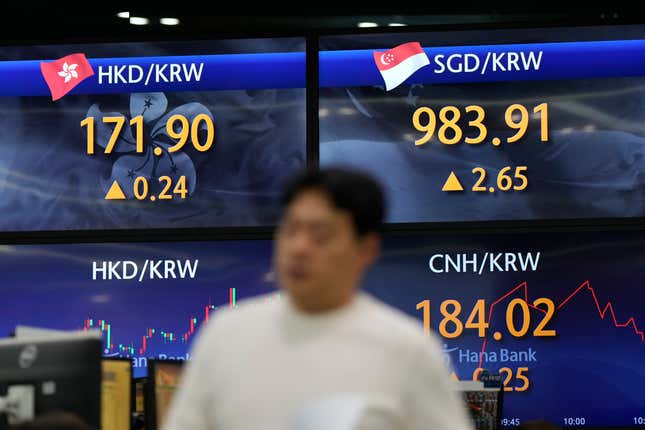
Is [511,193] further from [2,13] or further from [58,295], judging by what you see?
[2,13]

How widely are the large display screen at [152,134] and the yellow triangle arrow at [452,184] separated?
0.66m

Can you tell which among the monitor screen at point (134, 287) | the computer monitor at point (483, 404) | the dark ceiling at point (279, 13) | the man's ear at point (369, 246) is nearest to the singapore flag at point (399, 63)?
the dark ceiling at point (279, 13)

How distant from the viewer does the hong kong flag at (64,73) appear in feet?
18.9

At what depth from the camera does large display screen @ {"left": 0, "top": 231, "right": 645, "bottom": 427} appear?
Answer: 5.35 m

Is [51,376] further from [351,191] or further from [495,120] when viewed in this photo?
[495,120]

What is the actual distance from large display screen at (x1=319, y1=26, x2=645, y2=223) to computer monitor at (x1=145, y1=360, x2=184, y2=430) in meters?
1.49

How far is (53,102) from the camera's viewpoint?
18.9 feet

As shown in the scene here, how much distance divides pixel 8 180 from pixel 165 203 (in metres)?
0.76

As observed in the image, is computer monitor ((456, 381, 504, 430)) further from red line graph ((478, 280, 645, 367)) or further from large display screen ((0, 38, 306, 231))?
large display screen ((0, 38, 306, 231))

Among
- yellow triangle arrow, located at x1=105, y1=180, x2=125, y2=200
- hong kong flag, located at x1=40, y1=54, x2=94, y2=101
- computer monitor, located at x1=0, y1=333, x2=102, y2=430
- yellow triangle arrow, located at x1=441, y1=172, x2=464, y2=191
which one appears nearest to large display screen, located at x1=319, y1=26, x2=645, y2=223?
yellow triangle arrow, located at x1=441, y1=172, x2=464, y2=191

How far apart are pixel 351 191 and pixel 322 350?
0.22m

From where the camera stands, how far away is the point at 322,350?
1625 millimetres

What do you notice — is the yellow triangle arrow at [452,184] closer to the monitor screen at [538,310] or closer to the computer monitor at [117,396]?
the monitor screen at [538,310]

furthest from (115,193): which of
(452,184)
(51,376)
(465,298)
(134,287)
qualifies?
(51,376)
